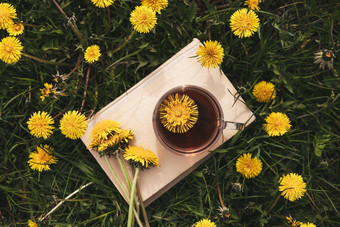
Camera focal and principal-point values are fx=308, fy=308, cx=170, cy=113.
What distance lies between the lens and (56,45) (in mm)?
1105

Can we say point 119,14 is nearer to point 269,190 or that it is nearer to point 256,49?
point 256,49

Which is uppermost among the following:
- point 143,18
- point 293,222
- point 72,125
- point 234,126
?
point 143,18

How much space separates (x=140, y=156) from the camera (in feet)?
2.94

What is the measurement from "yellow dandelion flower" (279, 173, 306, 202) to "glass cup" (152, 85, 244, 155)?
0.28 meters

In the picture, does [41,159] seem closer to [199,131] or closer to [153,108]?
[153,108]

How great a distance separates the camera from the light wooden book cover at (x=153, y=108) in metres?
1.01

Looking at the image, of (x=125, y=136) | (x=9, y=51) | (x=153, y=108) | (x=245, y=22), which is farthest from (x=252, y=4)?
(x=9, y=51)

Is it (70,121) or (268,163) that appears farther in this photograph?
(268,163)

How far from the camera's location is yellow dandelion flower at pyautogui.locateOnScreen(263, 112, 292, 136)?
981 millimetres

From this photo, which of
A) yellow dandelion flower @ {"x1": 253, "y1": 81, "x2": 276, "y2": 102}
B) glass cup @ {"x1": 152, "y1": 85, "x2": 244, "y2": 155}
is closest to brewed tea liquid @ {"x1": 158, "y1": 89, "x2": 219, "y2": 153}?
glass cup @ {"x1": 152, "y1": 85, "x2": 244, "y2": 155}

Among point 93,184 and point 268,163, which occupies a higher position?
point 93,184

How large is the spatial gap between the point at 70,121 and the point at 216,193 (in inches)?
Result: 21.8

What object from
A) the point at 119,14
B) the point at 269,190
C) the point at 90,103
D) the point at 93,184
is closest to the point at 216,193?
the point at 269,190

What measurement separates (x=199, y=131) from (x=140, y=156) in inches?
7.4
